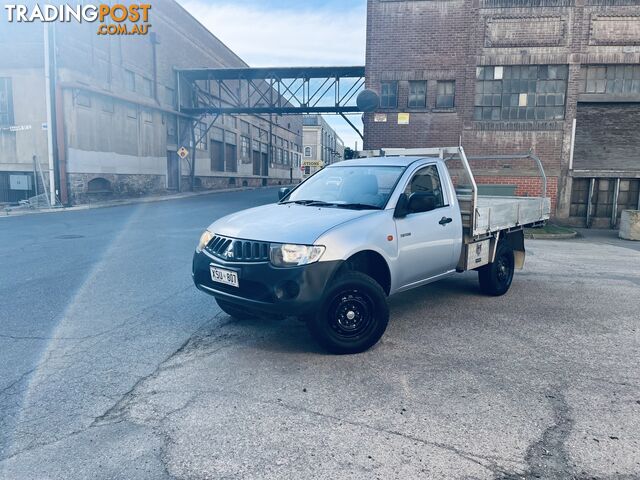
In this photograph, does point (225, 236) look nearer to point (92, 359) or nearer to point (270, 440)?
point (92, 359)

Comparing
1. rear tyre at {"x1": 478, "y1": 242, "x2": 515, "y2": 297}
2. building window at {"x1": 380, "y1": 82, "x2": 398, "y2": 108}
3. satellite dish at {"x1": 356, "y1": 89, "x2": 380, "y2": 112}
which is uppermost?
building window at {"x1": 380, "y1": 82, "x2": 398, "y2": 108}

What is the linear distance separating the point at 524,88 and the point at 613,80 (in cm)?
331

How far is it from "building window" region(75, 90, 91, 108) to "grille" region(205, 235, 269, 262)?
2112 centimetres

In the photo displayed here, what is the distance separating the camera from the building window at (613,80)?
17.1m

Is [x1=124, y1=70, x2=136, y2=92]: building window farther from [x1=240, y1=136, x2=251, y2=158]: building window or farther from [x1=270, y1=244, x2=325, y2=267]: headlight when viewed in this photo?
[x1=270, y1=244, x2=325, y2=267]: headlight

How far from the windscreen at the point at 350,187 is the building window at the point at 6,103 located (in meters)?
21.2

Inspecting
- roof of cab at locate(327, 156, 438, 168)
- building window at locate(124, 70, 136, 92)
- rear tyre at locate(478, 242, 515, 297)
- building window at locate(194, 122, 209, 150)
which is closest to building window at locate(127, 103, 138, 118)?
building window at locate(124, 70, 136, 92)

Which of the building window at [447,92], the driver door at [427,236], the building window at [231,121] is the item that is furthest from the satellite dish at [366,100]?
the building window at [231,121]

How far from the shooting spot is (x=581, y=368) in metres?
4.12

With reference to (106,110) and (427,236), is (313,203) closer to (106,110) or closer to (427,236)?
(427,236)

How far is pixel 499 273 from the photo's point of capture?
21.9 ft

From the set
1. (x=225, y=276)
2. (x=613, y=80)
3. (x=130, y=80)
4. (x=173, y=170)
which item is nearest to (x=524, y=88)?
(x=613, y=80)

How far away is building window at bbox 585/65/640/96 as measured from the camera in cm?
1709

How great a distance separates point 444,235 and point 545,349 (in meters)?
1.56
